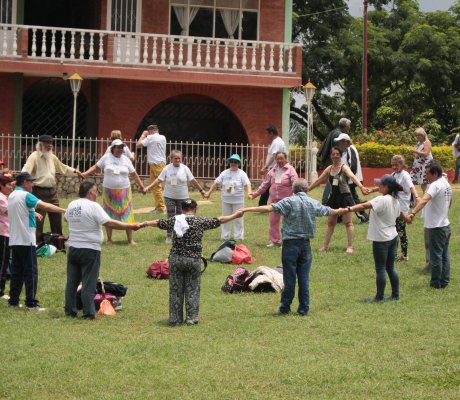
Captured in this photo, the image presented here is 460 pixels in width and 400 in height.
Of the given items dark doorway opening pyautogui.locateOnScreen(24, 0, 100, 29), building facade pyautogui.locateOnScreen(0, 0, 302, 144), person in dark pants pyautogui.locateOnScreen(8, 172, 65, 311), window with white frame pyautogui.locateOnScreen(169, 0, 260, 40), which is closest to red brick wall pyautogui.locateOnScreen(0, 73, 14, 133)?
building facade pyautogui.locateOnScreen(0, 0, 302, 144)

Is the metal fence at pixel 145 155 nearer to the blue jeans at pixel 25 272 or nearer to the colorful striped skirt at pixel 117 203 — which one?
the colorful striped skirt at pixel 117 203

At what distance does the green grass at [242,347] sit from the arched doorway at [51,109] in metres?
14.7

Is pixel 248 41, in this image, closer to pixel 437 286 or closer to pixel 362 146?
pixel 362 146

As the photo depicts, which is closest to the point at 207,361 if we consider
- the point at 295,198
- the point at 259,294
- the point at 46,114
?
the point at 295,198

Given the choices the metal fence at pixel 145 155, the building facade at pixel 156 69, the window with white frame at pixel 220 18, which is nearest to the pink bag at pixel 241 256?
the metal fence at pixel 145 155

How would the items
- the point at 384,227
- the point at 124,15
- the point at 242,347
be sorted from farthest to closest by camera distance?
1. the point at 124,15
2. the point at 384,227
3. the point at 242,347

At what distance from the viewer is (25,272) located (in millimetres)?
13312

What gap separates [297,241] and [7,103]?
56.5 ft

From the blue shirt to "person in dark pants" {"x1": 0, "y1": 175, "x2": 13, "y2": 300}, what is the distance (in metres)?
3.35

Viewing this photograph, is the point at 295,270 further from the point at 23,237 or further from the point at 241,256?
the point at 241,256

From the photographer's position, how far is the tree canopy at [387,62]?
40531mm

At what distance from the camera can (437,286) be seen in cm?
1455

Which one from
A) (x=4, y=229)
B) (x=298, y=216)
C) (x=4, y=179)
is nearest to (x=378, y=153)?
(x=298, y=216)

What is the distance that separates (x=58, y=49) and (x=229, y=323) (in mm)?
19991
